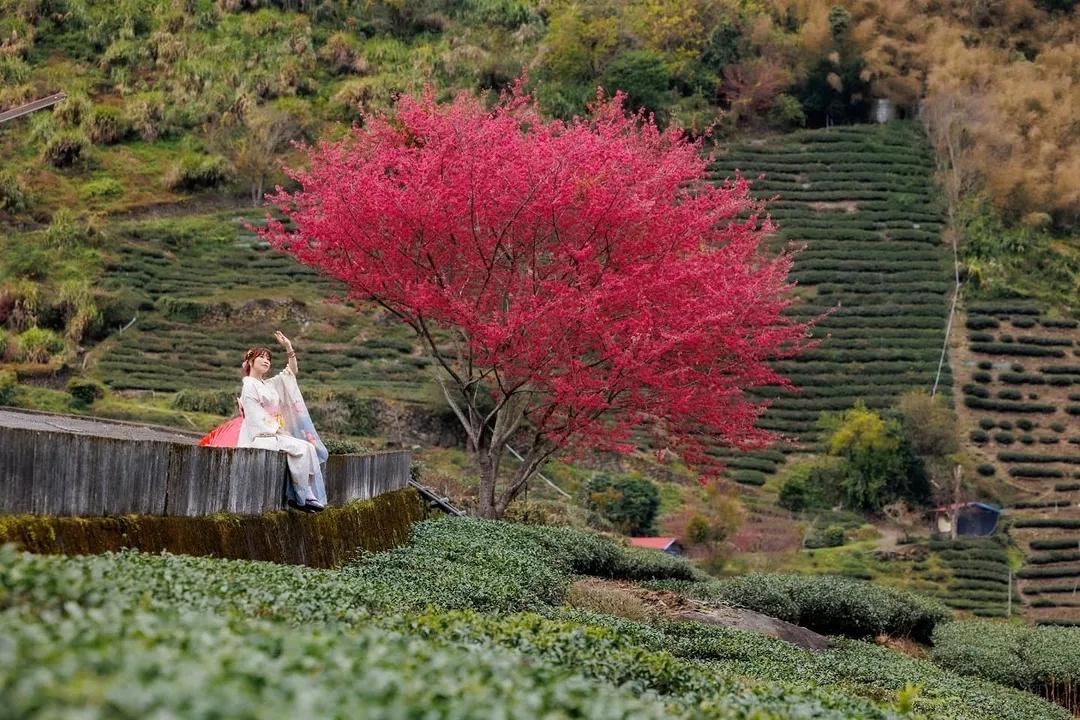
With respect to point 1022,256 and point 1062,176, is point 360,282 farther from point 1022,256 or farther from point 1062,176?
point 1062,176

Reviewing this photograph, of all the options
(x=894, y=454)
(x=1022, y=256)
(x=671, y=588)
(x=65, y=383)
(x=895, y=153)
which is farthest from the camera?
(x=895, y=153)

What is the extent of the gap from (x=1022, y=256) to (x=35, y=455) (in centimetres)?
5828

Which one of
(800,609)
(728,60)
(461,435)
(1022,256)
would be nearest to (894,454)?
(461,435)

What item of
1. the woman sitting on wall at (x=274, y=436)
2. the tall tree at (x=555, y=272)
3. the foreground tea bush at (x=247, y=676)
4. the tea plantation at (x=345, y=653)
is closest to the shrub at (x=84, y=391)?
the tall tree at (x=555, y=272)

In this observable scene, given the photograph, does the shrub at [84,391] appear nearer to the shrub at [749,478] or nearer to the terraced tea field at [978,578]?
the shrub at [749,478]

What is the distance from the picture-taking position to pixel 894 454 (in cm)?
4319

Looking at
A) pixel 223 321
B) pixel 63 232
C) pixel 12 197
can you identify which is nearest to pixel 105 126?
pixel 12 197

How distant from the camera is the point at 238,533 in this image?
10398 mm

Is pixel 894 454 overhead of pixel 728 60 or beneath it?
beneath

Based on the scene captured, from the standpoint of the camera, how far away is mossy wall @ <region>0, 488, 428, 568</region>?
7891mm

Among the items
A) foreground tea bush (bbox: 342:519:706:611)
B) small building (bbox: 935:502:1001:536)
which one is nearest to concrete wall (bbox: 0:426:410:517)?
foreground tea bush (bbox: 342:519:706:611)

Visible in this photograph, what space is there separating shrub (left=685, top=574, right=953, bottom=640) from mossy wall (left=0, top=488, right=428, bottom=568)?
17.3 ft

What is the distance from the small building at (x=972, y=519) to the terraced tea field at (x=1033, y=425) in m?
0.67

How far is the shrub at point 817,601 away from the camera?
Result: 61.4ft
